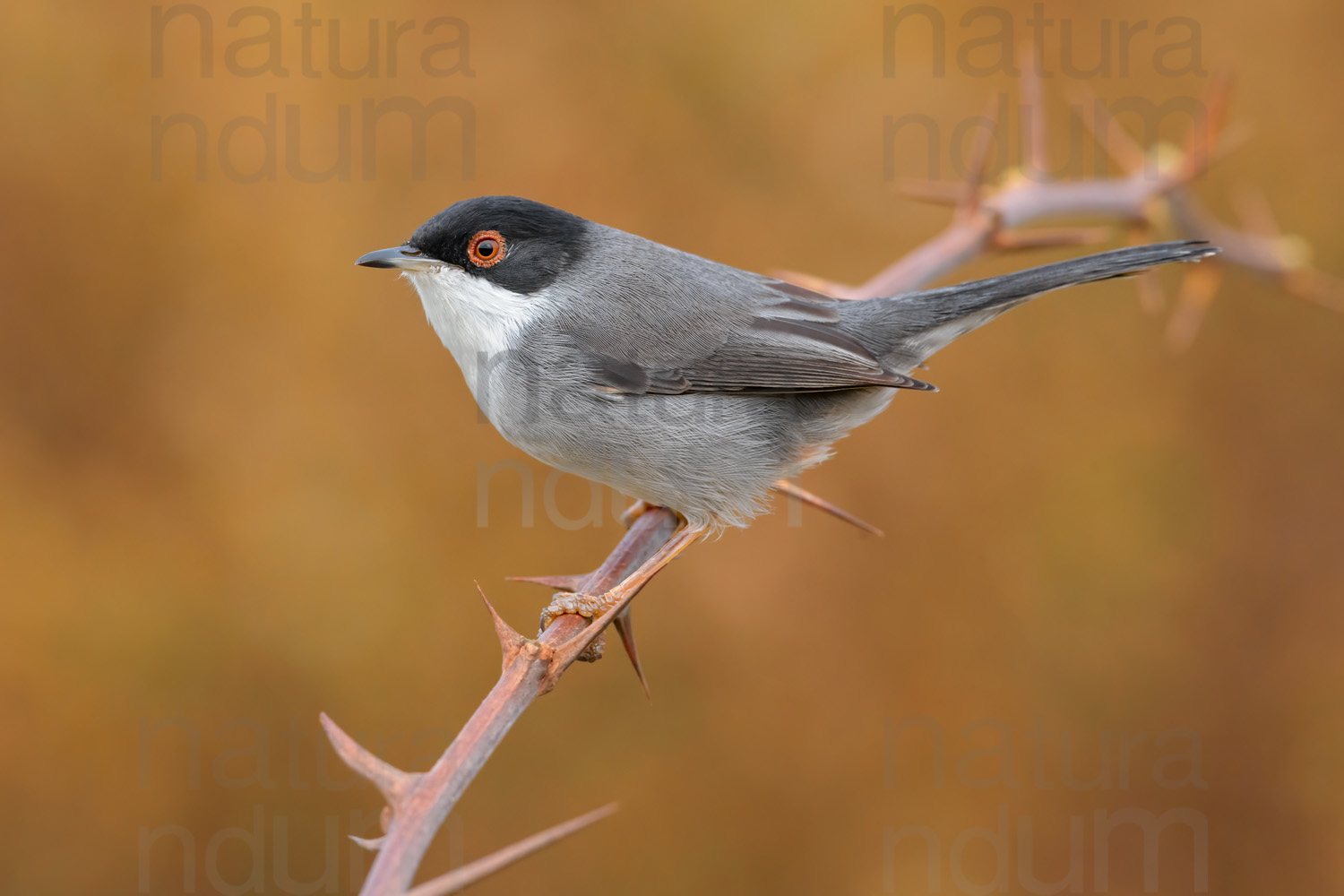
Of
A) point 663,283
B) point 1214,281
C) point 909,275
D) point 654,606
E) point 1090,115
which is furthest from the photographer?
point 654,606

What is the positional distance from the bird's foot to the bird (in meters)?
0.06

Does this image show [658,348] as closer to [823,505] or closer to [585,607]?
[823,505]

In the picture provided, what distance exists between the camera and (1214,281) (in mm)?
3605

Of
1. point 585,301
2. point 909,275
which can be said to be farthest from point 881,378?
point 585,301

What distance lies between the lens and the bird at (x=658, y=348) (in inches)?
121

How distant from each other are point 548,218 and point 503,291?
0.28m

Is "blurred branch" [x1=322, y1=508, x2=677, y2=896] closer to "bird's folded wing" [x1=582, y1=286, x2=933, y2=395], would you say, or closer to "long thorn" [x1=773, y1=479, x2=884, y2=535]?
"long thorn" [x1=773, y1=479, x2=884, y2=535]

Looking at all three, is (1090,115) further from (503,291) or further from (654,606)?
(654,606)

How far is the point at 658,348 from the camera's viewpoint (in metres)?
3.16

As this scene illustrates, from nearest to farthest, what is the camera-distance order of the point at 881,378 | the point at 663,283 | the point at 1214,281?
1. the point at 881,378
2. the point at 663,283
3. the point at 1214,281

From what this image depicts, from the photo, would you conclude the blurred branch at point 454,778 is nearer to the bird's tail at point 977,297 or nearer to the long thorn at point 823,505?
the long thorn at point 823,505

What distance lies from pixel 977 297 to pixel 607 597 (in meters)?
1.53

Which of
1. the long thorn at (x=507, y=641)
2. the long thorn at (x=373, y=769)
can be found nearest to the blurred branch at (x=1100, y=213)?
the long thorn at (x=507, y=641)

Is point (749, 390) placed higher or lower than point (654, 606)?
higher
